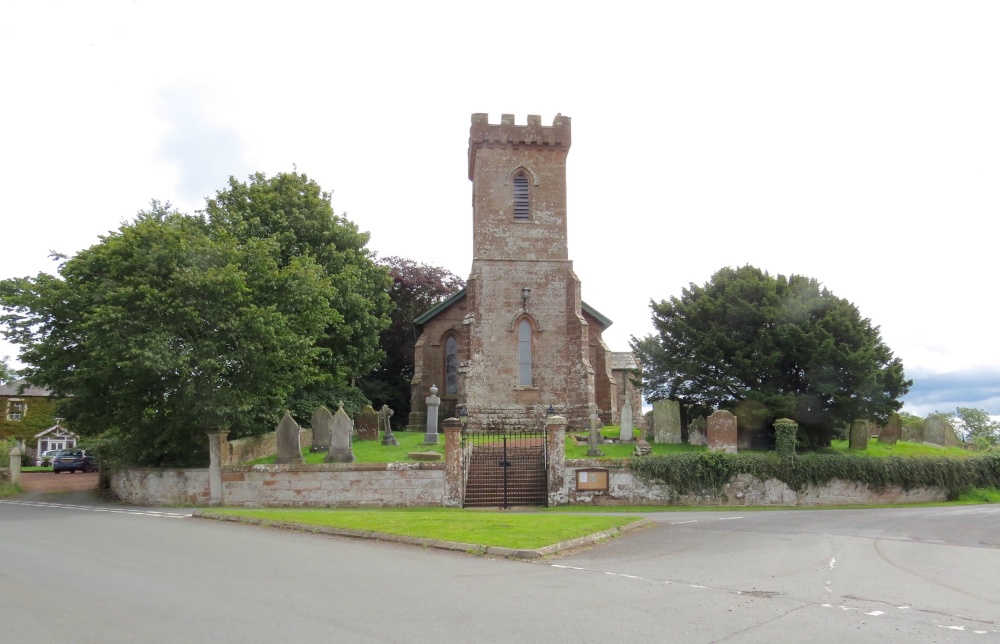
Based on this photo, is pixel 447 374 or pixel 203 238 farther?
pixel 447 374

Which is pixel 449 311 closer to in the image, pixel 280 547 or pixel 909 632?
pixel 280 547

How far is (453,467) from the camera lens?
20.9 meters

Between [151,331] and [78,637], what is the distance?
1516 cm

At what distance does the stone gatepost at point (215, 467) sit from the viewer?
70.5ft

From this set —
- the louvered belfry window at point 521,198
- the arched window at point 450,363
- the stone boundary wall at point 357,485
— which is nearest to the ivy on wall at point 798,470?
the stone boundary wall at point 357,485

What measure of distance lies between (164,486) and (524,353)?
614 inches

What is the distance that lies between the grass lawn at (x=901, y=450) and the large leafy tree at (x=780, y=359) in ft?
3.92

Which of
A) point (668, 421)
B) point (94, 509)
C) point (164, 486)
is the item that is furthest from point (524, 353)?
point (94, 509)

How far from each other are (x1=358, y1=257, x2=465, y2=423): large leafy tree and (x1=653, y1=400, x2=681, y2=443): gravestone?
56.9 feet

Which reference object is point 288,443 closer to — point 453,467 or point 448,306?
point 453,467

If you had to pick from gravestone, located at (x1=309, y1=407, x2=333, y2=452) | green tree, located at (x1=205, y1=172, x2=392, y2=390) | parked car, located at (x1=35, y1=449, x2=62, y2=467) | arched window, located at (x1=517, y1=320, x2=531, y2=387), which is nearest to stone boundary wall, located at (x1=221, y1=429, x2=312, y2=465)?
gravestone, located at (x1=309, y1=407, x2=333, y2=452)

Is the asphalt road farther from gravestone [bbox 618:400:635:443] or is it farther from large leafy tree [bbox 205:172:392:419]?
large leafy tree [bbox 205:172:392:419]

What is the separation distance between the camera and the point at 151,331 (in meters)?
20.7

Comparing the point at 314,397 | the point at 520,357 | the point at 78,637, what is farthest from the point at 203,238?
the point at 78,637
